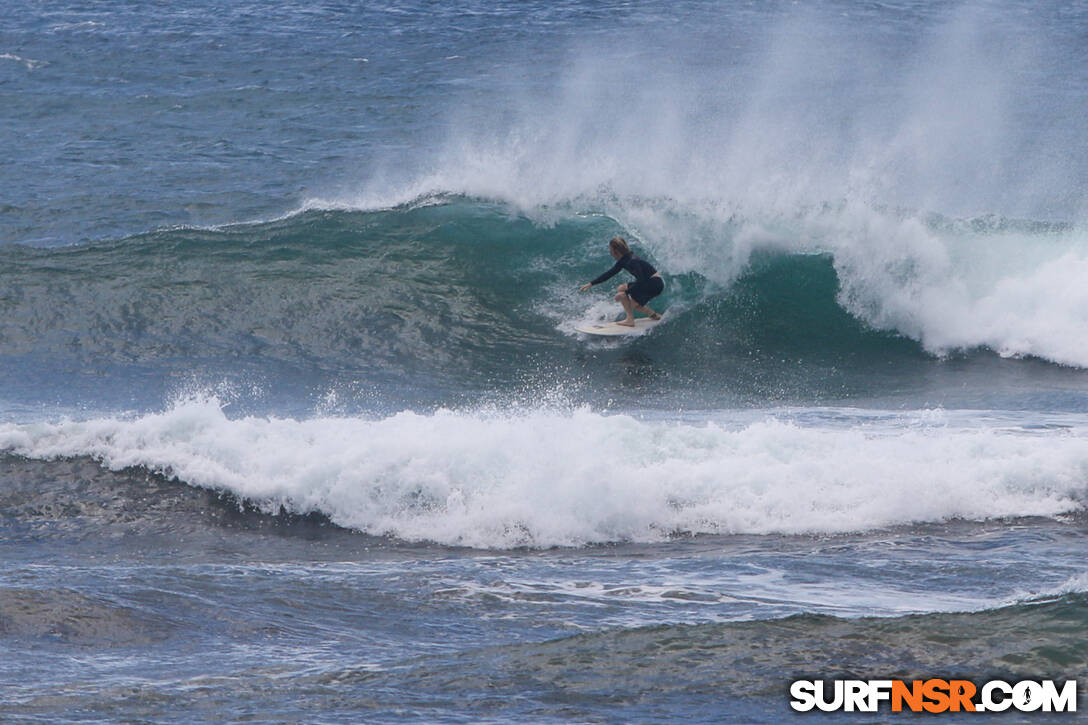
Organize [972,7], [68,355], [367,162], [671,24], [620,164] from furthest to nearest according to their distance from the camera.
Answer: [972,7] < [671,24] < [367,162] < [620,164] < [68,355]

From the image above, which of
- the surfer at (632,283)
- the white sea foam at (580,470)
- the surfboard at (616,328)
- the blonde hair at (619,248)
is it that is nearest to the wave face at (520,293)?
the surfboard at (616,328)

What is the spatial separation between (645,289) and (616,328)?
65 cm

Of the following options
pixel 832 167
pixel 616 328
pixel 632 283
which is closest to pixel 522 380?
pixel 616 328

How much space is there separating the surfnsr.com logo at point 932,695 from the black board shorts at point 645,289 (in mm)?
8820

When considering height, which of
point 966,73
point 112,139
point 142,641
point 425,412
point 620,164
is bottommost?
point 142,641

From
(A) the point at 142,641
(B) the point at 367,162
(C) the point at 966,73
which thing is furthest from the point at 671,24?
(A) the point at 142,641

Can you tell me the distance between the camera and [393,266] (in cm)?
1681

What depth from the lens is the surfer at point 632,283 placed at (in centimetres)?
1462

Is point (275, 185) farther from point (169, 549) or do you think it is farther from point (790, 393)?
point (169, 549)

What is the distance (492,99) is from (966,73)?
37.1 feet

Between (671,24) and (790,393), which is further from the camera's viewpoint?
(671,24)

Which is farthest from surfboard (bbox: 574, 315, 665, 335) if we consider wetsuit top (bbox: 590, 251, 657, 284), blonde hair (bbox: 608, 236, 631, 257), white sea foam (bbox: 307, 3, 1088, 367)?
white sea foam (bbox: 307, 3, 1088, 367)

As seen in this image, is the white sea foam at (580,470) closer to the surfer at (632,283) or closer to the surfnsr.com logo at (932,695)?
the surfnsr.com logo at (932,695)

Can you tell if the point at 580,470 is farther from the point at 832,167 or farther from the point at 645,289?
the point at 832,167
